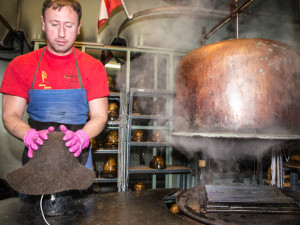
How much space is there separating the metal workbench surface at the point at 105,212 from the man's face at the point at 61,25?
3.25ft

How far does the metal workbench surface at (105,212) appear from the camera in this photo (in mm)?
1037

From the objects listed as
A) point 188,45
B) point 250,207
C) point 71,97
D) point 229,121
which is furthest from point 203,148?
Answer: point 188,45

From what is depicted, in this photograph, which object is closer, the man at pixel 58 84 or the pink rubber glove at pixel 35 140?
the pink rubber glove at pixel 35 140

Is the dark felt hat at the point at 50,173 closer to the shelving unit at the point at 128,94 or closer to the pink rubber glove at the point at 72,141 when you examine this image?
the pink rubber glove at the point at 72,141

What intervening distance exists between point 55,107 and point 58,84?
162 mm

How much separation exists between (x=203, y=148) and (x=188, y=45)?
2.55 meters

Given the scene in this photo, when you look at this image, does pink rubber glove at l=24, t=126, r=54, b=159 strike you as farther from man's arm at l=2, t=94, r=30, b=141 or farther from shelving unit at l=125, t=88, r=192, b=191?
shelving unit at l=125, t=88, r=192, b=191

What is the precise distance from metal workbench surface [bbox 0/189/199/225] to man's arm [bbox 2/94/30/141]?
0.42m

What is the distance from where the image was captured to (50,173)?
0.80 m

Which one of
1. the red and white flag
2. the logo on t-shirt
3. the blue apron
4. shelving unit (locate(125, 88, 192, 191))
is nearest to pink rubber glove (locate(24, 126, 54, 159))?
the blue apron

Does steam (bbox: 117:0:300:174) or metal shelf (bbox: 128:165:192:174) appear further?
metal shelf (bbox: 128:165:192:174)

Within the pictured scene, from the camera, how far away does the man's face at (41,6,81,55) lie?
1.20 metres

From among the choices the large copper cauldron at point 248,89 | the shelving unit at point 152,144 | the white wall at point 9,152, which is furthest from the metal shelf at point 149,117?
the large copper cauldron at point 248,89

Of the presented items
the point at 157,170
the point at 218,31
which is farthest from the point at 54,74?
the point at 218,31
